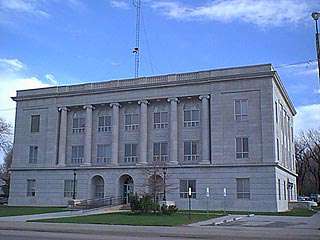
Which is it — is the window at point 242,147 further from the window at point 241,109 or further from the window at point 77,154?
the window at point 77,154

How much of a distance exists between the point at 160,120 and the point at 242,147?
37.4ft

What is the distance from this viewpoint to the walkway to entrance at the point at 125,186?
187ft

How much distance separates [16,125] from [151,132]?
69.9 ft

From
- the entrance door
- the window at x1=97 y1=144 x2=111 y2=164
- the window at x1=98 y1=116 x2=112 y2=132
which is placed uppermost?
the window at x1=98 y1=116 x2=112 y2=132

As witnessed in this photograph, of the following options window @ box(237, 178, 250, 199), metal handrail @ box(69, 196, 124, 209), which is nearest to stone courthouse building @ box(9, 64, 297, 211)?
window @ box(237, 178, 250, 199)

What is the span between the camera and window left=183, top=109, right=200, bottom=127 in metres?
54.9

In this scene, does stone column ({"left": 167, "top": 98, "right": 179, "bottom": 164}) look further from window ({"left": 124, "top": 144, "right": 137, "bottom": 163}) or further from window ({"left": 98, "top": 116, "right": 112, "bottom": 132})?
window ({"left": 98, "top": 116, "right": 112, "bottom": 132})

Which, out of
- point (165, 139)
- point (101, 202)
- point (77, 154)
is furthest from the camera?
point (77, 154)

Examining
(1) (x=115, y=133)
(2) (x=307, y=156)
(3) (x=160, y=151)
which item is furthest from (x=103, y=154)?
(2) (x=307, y=156)

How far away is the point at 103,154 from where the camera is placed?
59.2 meters

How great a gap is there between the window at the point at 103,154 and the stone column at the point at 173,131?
9097mm

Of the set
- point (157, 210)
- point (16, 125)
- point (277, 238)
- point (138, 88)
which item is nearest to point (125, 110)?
point (138, 88)

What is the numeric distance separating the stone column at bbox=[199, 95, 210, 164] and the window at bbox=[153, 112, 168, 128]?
4949mm

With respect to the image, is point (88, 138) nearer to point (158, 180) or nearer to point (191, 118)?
point (158, 180)
